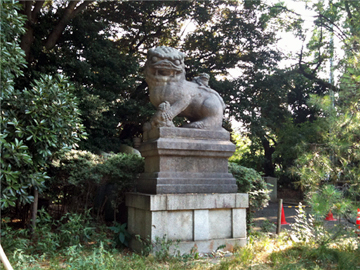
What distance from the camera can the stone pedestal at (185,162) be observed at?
4844mm

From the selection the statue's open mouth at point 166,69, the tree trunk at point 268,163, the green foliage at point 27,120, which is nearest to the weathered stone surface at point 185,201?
the green foliage at point 27,120

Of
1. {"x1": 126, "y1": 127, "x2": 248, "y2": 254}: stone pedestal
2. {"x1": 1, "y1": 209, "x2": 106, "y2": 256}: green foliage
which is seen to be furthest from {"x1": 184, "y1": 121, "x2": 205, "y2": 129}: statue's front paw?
{"x1": 1, "y1": 209, "x2": 106, "y2": 256}: green foliage

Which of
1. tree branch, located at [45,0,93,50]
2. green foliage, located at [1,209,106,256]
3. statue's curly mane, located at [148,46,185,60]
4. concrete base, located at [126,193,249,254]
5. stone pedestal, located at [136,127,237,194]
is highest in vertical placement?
tree branch, located at [45,0,93,50]

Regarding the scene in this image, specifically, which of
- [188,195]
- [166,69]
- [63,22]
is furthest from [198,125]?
[63,22]

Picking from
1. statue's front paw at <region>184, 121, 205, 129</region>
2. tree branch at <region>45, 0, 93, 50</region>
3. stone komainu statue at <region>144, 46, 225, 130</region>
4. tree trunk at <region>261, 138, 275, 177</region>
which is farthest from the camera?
tree trunk at <region>261, 138, 275, 177</region>

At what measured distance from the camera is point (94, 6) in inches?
499

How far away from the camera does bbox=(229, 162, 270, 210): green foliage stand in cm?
605

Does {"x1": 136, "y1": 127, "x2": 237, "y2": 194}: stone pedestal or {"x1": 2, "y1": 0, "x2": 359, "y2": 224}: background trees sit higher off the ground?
{"x1": 2, "y1": 0, "x2": 359, "y2": 224}: background trees

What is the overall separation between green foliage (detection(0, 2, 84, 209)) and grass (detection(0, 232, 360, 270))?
1164 mm

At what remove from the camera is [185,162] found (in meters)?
5.04

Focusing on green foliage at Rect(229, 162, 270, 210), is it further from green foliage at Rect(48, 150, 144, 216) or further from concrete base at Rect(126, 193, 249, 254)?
green foliage at Rect(48, 150, 144, 216)

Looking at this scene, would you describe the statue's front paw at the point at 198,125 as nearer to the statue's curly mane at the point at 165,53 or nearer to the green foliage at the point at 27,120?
the statue's curly mane at the point at 165,53

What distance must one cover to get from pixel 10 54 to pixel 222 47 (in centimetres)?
1063

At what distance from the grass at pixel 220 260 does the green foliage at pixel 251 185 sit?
59.0 inches
